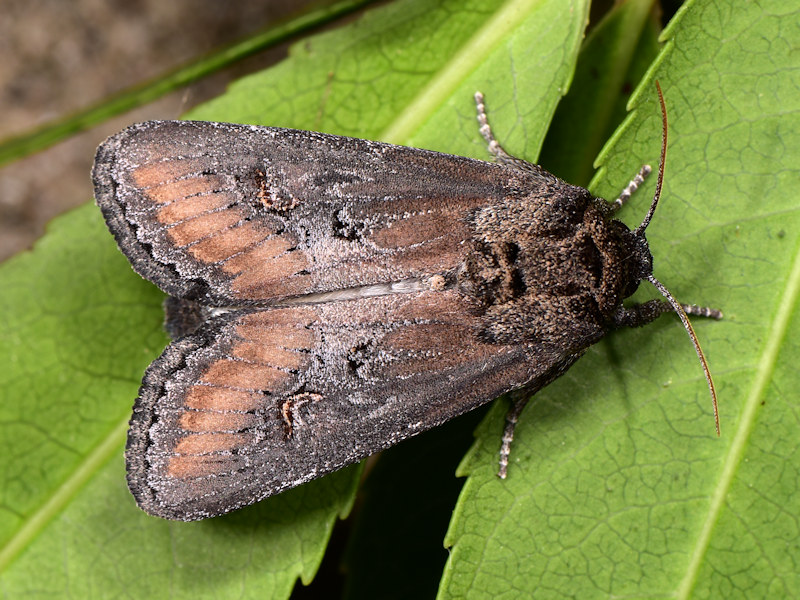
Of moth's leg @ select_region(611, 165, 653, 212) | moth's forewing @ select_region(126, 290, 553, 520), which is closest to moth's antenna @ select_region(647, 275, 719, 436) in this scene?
moth's leg @ select_region(611, 165, 653, 212)

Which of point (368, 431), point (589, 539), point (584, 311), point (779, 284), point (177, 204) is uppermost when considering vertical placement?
point (177, 204)

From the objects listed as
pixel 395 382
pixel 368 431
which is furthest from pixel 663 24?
pixel 368 431

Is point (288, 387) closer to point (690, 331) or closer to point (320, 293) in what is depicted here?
point (320, 293)

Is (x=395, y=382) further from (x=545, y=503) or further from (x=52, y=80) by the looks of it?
Result: (x=52, y=80)

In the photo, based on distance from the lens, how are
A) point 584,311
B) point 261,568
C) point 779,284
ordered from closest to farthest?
point 779,284 < point 584,311 < point 261,568

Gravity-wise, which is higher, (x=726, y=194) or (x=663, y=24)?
(x=663, y=24)

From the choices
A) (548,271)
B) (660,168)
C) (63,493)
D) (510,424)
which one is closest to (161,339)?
(63,493)

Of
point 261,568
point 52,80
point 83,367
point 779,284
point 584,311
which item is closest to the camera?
point 779,284

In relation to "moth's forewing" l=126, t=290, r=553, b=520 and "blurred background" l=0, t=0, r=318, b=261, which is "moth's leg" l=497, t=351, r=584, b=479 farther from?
"blurred background" l=0, t=0, r=318, b=261

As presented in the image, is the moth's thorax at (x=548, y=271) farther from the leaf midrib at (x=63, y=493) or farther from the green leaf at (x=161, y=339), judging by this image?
the leaf midrib at (x=63, y=493)
